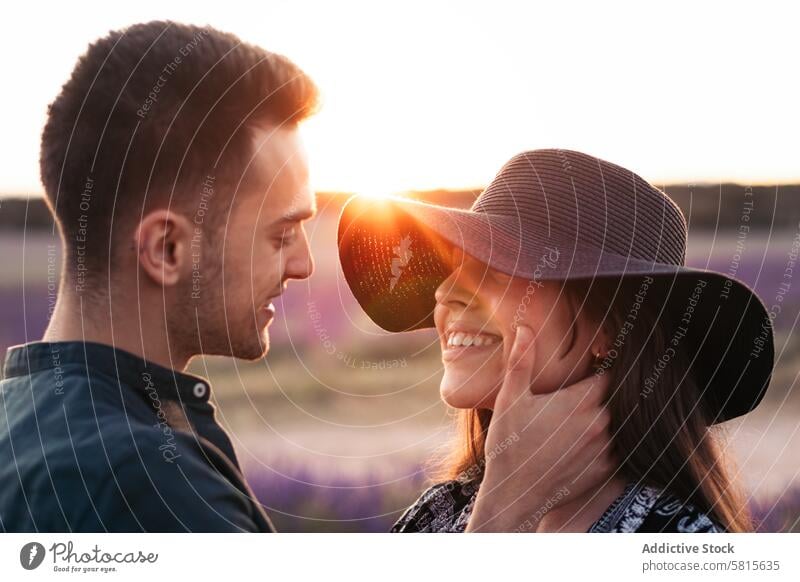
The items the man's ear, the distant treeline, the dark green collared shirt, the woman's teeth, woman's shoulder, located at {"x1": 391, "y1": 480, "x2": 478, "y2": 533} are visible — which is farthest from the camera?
the distant treeline

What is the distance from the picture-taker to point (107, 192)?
2178 millimetres

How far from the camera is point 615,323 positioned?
2252mm

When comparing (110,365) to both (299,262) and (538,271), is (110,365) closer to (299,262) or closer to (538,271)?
(299,262)

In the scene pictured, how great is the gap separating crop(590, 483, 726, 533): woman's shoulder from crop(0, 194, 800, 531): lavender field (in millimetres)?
393

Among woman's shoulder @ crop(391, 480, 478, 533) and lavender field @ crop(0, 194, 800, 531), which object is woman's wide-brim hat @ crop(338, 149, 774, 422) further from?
woman's shoulder @ crop(391, 480, 478, 533)

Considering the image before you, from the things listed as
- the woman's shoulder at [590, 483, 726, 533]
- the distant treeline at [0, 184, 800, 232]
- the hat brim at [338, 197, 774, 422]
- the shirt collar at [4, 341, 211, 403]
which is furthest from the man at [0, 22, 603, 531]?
the distant treeline at [0, 184, 800, 232]

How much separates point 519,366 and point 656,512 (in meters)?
0.45

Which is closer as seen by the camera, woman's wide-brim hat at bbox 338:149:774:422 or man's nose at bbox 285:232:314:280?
woman's wide-brim hat at bbox 338:149:774:422

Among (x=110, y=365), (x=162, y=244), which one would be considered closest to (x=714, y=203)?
(x=162, y=244)

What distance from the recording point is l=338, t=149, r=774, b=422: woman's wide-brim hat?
2191 millimetres

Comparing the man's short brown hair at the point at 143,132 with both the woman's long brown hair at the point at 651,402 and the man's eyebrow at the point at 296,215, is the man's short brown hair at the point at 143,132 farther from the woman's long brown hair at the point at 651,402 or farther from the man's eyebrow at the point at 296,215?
the woman's long brown hair at the point at 651,402

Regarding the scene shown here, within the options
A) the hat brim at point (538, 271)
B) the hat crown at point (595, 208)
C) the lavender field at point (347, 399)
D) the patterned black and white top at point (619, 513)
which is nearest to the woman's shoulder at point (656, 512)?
the patterned black and white top at point (619, 513)

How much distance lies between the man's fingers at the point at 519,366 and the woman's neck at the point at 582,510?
0.98ft

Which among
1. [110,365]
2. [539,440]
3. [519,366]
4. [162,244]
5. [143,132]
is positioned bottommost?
[539,440]
